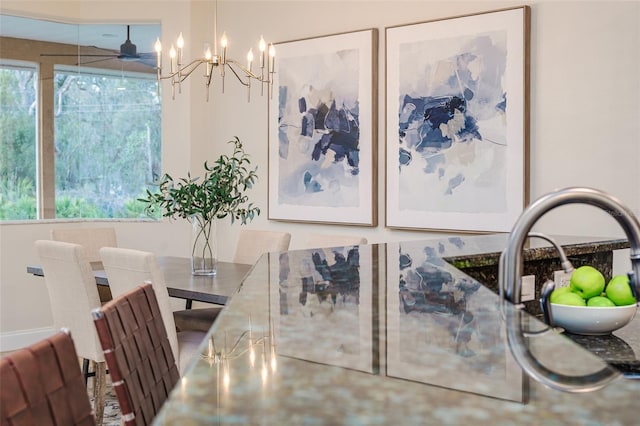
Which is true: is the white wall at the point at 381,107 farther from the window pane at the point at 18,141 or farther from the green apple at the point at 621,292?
the green apple at the point at 621,292

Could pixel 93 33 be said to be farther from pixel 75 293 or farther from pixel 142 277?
pixel 142 277

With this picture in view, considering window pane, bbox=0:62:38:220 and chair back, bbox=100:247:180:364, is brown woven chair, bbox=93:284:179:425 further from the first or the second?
window pane, bbox=0:62:38:220

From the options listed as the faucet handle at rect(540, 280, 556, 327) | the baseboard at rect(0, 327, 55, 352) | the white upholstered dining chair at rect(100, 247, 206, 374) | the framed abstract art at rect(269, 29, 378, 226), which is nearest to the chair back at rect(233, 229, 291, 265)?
the framed abstract art at rect(269, 29, 378, 226)

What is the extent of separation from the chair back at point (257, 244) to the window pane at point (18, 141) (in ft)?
6.54

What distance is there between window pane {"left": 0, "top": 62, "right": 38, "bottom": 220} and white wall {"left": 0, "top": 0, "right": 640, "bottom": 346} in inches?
7.7

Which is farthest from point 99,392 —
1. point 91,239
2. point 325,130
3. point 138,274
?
point 325,130

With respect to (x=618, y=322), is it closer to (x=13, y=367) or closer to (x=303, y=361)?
(x=303, y=361)

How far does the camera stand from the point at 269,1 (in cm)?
533

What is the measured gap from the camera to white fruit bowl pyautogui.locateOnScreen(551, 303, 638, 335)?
1.76 m

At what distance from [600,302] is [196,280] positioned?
2.30 m

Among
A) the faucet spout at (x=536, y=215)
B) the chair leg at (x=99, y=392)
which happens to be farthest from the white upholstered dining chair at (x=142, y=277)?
the faucet spout at (x=536, y=215)

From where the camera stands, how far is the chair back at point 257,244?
4291 mm

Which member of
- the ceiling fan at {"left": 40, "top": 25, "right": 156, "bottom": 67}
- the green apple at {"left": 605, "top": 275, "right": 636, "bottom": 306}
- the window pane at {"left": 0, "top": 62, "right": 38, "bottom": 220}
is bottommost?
the green apple at {"left": 605, "top": 275, "right": 636, "bottom": 306}

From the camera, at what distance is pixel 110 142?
5.82 metres
